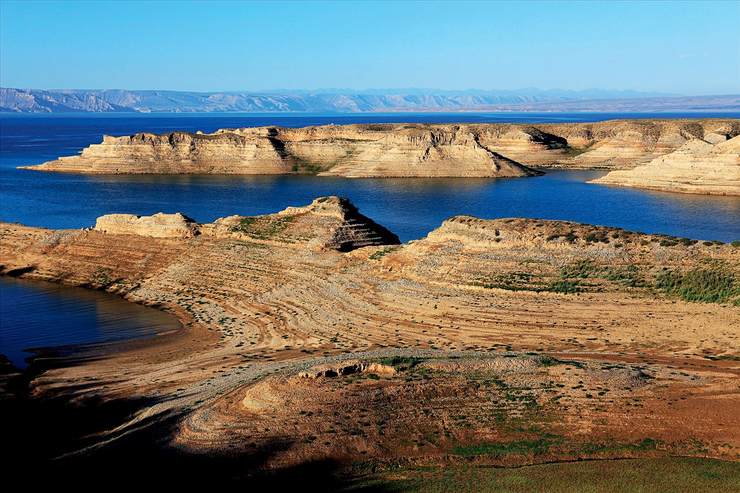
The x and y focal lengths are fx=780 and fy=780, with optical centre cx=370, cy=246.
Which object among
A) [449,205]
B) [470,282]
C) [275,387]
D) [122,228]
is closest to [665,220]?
[449,205]

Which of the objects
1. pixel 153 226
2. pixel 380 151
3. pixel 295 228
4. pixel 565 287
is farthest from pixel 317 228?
pixel 380 151

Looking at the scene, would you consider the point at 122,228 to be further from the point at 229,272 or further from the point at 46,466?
the point at 46,466

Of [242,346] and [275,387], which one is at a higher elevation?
[275,387]

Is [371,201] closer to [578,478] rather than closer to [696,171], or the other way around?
[696,171]

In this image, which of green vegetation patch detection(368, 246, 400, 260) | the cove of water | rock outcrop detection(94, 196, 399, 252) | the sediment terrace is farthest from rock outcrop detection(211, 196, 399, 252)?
the cove of water

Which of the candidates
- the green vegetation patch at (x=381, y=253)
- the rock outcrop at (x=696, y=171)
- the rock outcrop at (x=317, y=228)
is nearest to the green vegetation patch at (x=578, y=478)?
the green vegetation patch at (x=381, y=253)

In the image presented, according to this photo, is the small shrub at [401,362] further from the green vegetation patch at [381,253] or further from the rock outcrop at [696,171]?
the rock outcrop at [696,171]

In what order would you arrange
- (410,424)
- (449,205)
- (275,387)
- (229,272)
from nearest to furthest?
1. (410,424)
2. (275,387)
3. (229,272)
4. (449,205)
